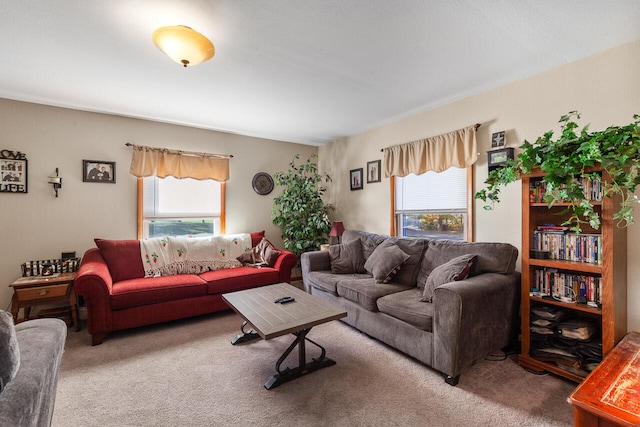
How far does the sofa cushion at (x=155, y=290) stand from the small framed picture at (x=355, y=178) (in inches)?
102

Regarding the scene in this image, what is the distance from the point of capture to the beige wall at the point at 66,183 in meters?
3.12

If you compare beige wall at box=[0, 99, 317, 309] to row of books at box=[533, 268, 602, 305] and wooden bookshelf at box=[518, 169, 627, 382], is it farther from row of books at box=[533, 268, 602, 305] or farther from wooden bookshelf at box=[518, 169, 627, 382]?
row of books at box=[533, 268, 602, 305]

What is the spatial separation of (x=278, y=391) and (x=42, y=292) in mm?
2635

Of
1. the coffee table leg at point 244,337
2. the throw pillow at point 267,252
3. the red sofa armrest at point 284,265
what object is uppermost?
the throw pillow at point 267,252

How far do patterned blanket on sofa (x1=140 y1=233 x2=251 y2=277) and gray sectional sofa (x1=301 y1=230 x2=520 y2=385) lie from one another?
4.15 feet

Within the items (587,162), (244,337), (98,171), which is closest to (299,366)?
(244,337)

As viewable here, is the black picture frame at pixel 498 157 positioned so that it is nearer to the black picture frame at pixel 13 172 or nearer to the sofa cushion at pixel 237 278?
the sofa cushion at pixel 237 278

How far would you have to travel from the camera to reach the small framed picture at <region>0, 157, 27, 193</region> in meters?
3.07

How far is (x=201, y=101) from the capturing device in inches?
127

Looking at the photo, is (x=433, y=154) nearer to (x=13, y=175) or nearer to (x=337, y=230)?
(x=337, y=230)

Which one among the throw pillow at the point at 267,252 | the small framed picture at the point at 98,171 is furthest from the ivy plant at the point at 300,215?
the small framed picture at the point at 98,171

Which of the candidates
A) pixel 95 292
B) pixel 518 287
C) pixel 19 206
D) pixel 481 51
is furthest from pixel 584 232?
pixel 19 206

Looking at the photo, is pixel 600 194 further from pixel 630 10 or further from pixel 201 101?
pixel 201 101

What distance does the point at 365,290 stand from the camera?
270 cm
